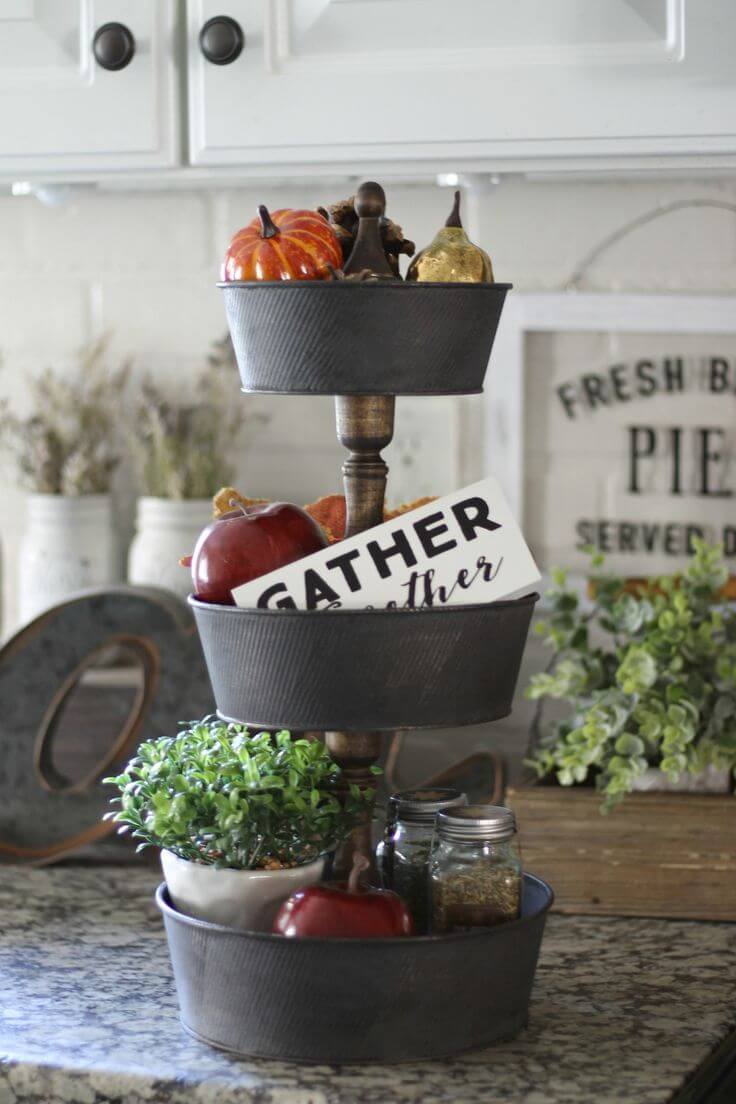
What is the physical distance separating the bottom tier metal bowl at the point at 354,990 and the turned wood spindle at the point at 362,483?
0.39 ft

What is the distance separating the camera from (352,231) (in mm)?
1106

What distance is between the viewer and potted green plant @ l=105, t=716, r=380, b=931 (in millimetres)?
1082

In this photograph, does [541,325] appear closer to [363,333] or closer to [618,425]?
[618,425]

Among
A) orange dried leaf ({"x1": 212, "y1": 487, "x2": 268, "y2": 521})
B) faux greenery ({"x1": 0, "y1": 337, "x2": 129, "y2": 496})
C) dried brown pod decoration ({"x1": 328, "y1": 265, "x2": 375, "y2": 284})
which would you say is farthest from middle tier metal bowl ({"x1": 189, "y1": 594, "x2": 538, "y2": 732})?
faux greenery ({"x1": 0, "y1": 337, "x2": 129, "y2": 496})

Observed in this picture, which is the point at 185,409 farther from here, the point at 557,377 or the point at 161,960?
the point at 161,960

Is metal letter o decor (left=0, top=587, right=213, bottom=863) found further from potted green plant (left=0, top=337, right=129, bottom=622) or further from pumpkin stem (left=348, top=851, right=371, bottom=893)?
pumpkin stem (left=348, top=851, right=371, bottom=893)

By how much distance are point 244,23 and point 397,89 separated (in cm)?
15

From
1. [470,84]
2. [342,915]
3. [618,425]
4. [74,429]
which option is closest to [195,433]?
[74,429]

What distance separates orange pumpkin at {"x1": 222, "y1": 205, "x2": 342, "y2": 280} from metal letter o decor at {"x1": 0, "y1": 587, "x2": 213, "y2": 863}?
623mm

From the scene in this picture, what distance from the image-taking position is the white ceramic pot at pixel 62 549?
5.85 ft

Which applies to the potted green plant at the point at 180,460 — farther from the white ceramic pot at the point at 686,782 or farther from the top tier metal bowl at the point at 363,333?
the top tier metal bowl at the point at 363,333

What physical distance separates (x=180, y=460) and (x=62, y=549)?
0.17m

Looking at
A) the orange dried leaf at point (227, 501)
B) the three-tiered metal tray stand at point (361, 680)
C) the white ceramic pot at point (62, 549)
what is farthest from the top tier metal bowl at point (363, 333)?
the white ceramic pot at point (62, 549)

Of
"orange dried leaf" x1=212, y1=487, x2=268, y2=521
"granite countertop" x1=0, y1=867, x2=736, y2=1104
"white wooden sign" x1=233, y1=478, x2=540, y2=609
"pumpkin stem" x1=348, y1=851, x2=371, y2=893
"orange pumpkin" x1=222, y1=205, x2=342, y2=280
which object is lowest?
"granite countertop" x1=0, y1=867, x2=736, y2=1104
